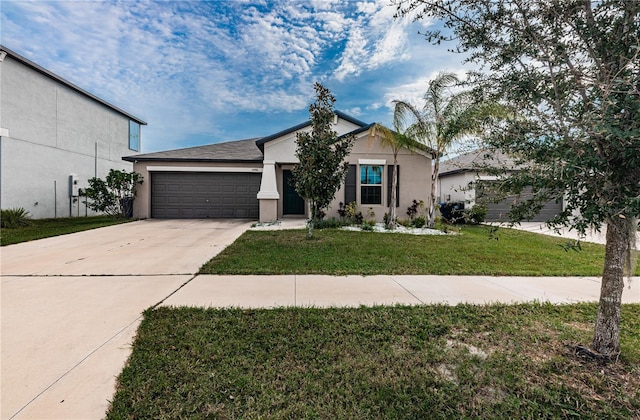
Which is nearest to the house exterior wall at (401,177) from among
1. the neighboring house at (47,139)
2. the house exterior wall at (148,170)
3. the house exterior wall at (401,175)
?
the house exterior wall at (401,175)

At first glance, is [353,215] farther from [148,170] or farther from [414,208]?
[148,170]

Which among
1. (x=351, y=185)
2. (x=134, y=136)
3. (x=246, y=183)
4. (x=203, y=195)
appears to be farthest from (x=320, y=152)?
(x=134, y=136)

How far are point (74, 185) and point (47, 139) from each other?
280cm

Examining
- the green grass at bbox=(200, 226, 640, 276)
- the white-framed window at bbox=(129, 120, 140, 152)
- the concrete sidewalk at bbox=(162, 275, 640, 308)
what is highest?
the white-framed window at bbox=(129, 120, 140, 152)

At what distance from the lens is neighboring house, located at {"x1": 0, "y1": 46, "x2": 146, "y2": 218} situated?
1333cm

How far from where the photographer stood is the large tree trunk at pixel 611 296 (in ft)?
8.52

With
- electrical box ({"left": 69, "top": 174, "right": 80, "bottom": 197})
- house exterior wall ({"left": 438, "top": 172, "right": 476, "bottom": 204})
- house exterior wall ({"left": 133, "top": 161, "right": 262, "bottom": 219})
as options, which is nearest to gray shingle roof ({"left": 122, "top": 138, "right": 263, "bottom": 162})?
house exterior wall ({"left": 133, "top": 161, "right": 262, "bottom": 219})

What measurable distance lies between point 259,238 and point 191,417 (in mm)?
7031

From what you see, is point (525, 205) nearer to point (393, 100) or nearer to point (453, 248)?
point (453, 248)

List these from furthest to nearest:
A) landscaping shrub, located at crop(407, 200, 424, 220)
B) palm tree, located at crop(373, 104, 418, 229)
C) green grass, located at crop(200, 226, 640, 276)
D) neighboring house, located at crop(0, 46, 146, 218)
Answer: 1. neighboring house, located at crop(0, 46, 146, 218)
2. landscaping shrub, located at crop(407, 200, 424, 220)
3. palm tree, located at crop(373, 104, 418, 229)
4. green grass, located at crop(200, 226, 640, 276)

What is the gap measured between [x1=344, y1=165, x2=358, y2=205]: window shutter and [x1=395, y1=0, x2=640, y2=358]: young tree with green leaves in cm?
977

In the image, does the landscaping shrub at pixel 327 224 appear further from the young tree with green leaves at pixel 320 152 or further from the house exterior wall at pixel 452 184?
the house exterior wall at pixel 452 184

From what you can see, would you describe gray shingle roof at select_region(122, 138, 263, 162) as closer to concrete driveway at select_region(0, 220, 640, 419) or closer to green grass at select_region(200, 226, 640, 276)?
green grass at select_region(200, 226, 640, 276)

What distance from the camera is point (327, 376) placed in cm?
Result: 245
